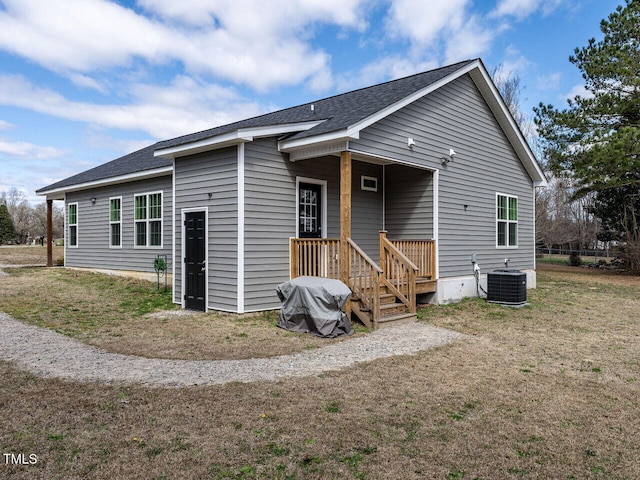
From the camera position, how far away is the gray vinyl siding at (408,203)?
401 inches

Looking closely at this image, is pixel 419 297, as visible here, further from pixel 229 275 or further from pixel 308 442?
pixel 308 442

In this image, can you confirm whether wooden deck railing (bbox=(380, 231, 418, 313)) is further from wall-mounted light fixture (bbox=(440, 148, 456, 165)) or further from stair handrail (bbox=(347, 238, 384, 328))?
wall-mounted light fixture (bbox=(440, 148, 456, 165))

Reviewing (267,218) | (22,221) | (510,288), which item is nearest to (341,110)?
(267,218)

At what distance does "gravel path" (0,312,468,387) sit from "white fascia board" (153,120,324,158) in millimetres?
3994

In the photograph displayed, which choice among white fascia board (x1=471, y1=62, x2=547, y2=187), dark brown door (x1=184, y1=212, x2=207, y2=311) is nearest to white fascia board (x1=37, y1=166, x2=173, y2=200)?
dark brown door (x1=184, y1=212, x2=207, y2=311)

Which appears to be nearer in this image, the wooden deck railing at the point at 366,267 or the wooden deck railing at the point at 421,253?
the wooden deck railing at the point at 366,267

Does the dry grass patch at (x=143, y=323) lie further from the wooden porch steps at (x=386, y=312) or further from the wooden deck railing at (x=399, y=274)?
the wooden deck railing at (x=399, y=274)

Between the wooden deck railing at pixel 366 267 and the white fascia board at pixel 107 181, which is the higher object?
the white fascia board at pixel 107 181

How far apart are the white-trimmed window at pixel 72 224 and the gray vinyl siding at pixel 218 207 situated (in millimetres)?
8303

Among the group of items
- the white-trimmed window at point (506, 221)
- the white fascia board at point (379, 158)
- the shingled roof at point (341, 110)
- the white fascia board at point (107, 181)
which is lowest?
the white-trimmed window at point (506, 221)

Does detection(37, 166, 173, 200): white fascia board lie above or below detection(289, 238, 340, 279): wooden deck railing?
above

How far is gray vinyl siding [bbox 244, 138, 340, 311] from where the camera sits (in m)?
8.09

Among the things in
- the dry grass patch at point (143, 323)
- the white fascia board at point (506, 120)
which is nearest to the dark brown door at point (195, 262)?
the dry grass patch at point (143, 323)

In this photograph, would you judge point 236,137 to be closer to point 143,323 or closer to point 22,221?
point 143,323
